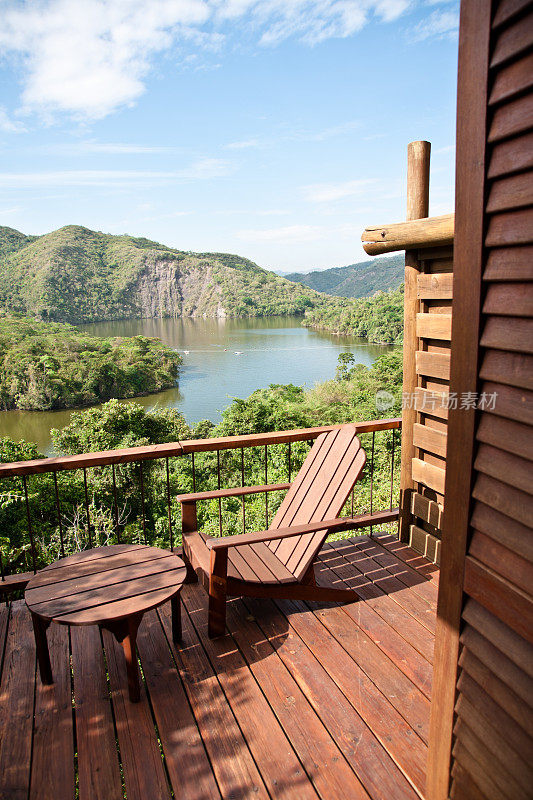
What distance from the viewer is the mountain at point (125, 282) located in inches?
2299

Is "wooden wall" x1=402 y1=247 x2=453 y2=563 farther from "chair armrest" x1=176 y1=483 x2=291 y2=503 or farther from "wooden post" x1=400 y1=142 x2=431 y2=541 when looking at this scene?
"chair armrest" x1=176 y1=483 x2=291 y2=503

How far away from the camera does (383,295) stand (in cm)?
5306

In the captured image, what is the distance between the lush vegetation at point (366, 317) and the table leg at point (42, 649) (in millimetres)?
39449

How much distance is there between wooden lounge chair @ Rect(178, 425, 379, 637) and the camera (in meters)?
2.34

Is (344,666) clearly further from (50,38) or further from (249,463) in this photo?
(50,38)

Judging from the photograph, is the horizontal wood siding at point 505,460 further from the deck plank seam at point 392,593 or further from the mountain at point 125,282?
the mountain at point 125,282

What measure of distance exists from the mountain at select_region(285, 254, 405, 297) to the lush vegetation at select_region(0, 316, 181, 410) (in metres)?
36.4

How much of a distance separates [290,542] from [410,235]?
1.86 metres

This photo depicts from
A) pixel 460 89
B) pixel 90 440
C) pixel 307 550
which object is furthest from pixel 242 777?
pixel 90 440

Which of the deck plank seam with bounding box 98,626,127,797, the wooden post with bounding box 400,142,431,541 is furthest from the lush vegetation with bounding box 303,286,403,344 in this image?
the deck plank seam with bounding box 98,626,127,797

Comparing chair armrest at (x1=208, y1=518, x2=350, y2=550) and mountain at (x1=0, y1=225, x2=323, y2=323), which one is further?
mountain at (x1=0, y1=225, x2=323, y2=323)

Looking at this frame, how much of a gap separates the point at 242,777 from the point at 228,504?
14289mm

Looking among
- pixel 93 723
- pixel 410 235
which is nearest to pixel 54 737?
pixel 93 723

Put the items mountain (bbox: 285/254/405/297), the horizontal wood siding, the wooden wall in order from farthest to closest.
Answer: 1. mountain (bbox: 285/254/405/297)
2. the wooden wall
3. the horizontal wood siding
